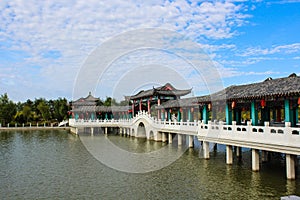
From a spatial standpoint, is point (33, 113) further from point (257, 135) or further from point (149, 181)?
point (257, 135)

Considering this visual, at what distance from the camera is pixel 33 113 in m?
55.9

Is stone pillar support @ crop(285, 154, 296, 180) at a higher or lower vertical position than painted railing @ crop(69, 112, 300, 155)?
lower

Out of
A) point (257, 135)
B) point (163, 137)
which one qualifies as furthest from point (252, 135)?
point (163, 137)

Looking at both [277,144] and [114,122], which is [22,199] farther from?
[114,122]

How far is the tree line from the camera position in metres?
48.6

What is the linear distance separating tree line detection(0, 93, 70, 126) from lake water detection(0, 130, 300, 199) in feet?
116

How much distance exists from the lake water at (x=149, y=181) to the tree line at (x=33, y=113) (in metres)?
35.4

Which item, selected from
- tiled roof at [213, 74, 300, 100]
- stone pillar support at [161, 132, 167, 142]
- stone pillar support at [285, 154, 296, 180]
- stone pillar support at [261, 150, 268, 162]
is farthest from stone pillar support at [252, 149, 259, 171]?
stone pillar support at [161, 132, 167, 142]

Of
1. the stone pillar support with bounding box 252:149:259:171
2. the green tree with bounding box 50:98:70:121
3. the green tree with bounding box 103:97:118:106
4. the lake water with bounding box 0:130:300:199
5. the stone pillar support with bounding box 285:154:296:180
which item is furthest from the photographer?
the green tree with bounding box 103:97:118:106

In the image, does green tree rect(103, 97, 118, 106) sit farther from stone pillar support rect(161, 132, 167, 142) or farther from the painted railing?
the painted railing

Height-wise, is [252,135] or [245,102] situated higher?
[245,102]

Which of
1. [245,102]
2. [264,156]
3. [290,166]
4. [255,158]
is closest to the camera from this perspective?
[290,166]

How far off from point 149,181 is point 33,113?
49302 millimetres

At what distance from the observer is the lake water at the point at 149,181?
1033cm
